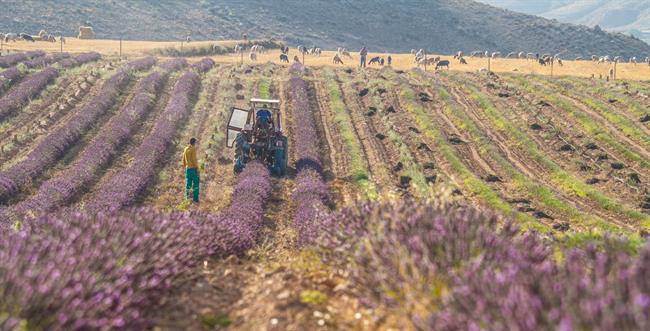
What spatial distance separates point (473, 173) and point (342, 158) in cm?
443

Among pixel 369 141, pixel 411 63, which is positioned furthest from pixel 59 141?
pixel 411 63

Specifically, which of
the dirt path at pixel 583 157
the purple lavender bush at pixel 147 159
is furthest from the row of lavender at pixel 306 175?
the dirt path at pixel 583 157

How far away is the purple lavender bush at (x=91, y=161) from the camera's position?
46.6 feet

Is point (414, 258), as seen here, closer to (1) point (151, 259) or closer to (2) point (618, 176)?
(1) point (151, 259)

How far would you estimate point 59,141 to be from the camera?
2077 cm

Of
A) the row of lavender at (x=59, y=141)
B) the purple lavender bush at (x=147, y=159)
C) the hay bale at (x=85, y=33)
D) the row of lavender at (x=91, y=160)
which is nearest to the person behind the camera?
the row of lavender at (x=91, y=160)

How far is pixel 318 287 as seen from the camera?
23.2ft

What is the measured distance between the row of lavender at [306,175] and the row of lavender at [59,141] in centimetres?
722

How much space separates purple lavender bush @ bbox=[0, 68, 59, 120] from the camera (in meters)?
26.3

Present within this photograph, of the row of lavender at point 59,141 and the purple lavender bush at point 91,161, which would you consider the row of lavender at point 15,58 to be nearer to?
the row of lavender at point 59,141

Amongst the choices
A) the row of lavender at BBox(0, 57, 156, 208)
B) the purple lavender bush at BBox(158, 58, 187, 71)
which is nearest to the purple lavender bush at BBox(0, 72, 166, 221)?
the row of lavender at BBox(0, 57, 156, 208)

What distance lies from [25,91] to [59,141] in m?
10.1

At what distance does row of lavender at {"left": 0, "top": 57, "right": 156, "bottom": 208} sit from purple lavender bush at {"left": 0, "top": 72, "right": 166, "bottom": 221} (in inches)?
24.0

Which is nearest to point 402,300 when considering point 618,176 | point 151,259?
point 151,259
